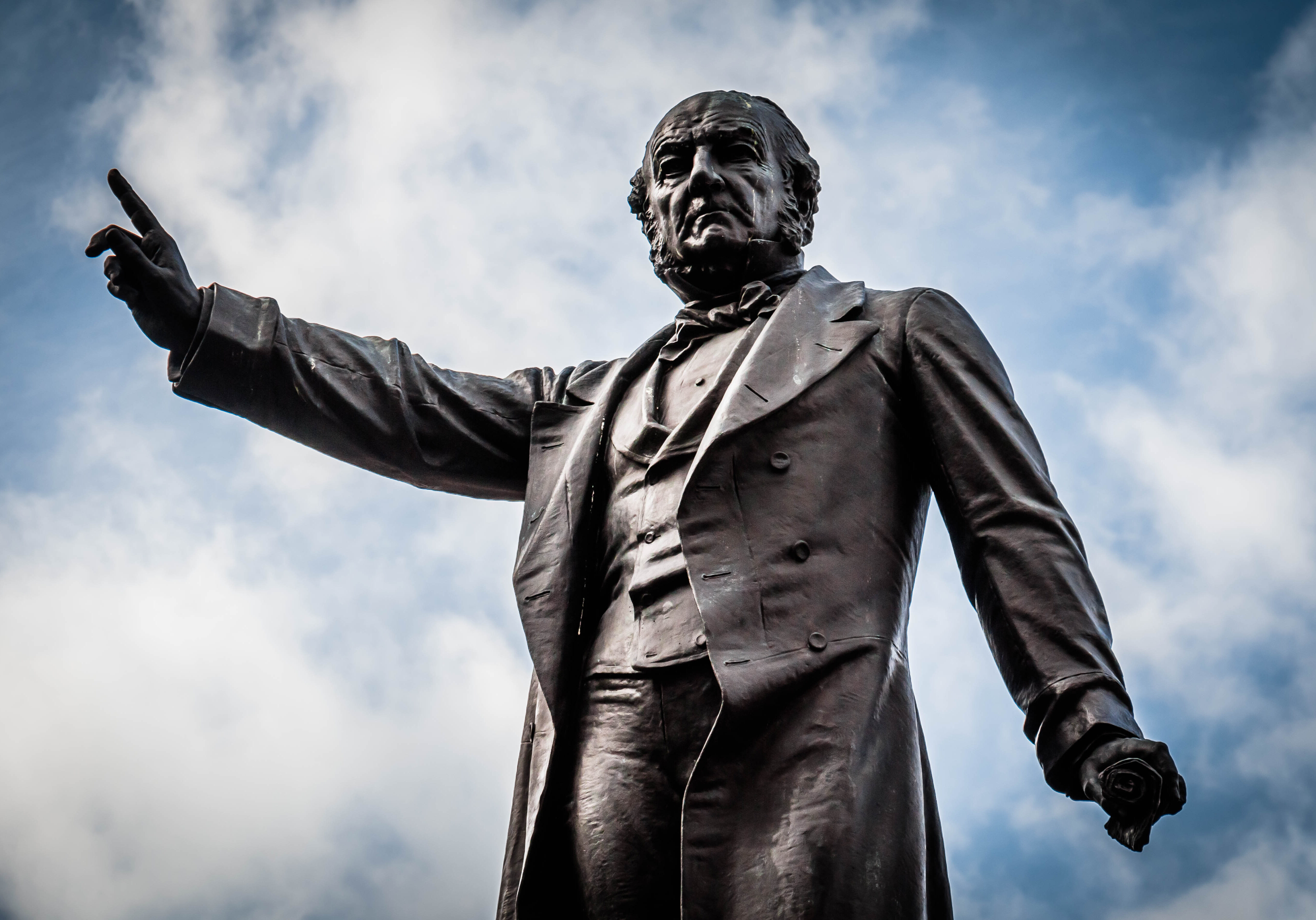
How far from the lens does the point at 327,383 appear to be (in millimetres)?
5789

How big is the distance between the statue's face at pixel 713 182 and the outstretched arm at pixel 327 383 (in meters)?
0.80

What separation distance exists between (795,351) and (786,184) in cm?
105

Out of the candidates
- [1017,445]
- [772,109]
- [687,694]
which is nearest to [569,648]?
[687,694]

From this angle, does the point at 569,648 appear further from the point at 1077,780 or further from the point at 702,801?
the point at 1077,780

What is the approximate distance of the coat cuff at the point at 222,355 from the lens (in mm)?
5594

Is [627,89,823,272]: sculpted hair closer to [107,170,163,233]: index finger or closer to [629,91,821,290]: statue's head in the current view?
[629,91,821,290]: statue's head

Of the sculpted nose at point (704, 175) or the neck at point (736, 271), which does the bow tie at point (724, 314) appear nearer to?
the neck at point (736, 271)

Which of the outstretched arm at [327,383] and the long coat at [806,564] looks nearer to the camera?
the long coat at [806,564]

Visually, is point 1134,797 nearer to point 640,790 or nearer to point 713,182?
point 640,790

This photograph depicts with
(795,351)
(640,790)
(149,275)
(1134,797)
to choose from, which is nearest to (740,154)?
(795,351)

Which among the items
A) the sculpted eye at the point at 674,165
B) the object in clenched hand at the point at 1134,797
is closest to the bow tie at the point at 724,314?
the sculpted eye at the point at 674,165

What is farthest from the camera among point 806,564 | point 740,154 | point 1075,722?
point 740,154

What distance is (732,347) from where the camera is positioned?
17.9 ft

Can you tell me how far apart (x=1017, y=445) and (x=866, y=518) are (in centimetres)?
54
